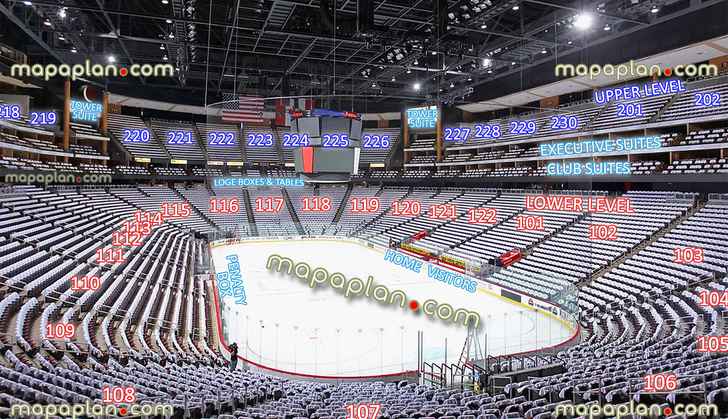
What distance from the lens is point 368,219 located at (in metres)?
41.5

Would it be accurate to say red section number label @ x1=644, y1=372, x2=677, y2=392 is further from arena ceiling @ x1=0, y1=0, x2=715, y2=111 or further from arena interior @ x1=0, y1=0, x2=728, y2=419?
arena ceiling @ x1=0, y1=0, x2=715, y2=111

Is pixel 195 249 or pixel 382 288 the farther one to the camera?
pixel 195 249

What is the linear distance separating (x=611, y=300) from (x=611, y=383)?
11.2m

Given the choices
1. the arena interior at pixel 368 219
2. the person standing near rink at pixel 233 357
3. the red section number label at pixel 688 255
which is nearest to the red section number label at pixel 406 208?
the arena interior at pixel 368 219

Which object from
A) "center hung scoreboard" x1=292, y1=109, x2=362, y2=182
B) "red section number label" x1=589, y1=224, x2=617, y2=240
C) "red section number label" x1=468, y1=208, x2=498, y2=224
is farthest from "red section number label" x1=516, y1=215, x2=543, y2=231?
"center hung scoreboard" x1=292, y1=109, x2=362, y2=182

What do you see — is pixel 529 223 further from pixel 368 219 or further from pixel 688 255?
pixel 368 219

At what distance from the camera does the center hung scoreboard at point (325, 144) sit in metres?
13.3

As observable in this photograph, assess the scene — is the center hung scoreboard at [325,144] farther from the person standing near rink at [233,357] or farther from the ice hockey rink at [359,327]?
the person standing near rink at [233,357]

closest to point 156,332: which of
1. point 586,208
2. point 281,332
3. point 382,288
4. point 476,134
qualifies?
point 281,332

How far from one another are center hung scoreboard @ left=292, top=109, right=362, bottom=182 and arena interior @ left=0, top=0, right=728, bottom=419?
0.06 meters

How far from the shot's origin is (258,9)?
2002 centimetres

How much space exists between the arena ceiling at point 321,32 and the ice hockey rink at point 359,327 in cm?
759

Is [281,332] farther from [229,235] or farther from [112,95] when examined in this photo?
[112,95]

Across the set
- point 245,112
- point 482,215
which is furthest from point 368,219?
point 245,112
